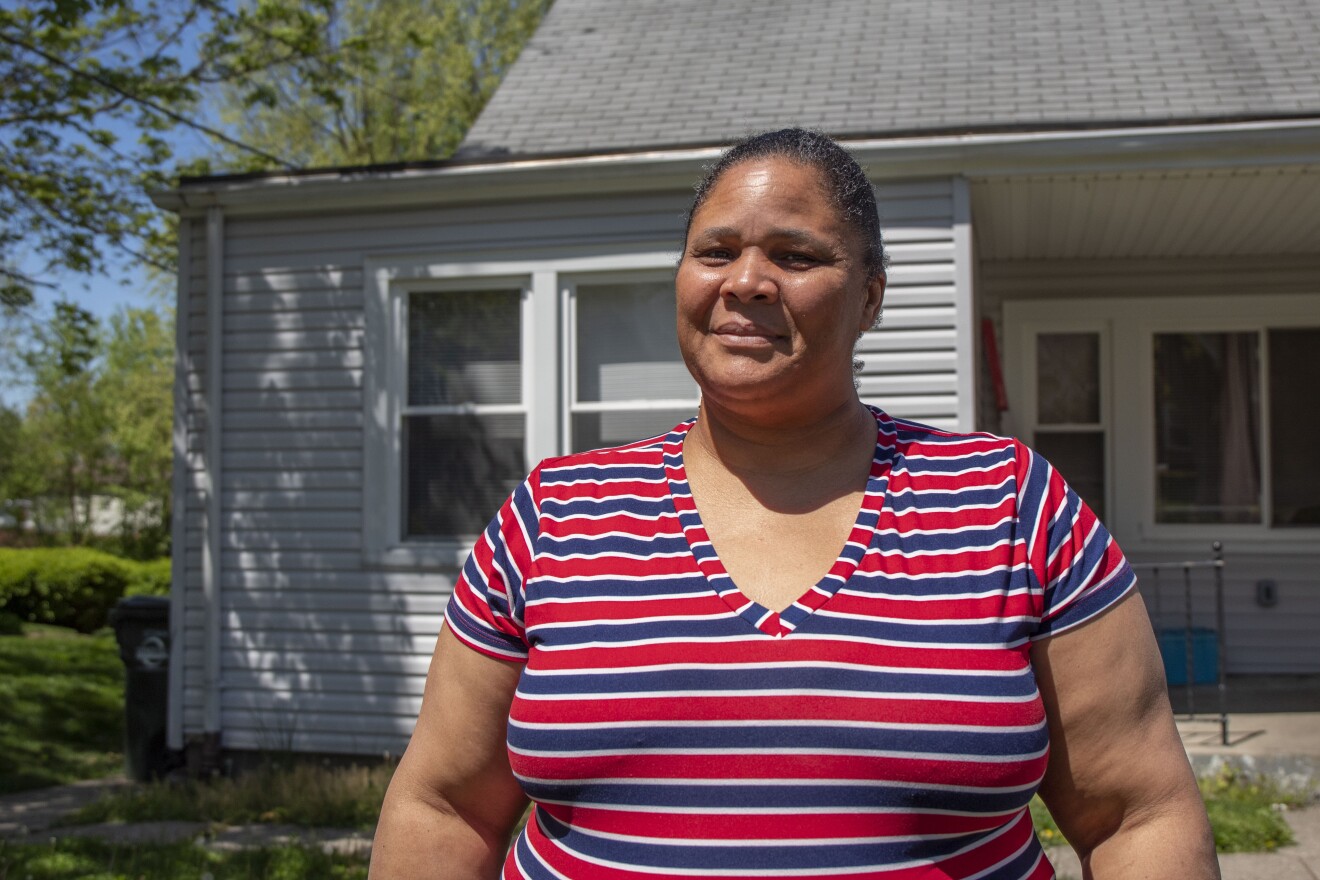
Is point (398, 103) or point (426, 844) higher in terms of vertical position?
point (398, 103)

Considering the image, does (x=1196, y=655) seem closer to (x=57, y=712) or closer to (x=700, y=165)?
(x=700, y=165)

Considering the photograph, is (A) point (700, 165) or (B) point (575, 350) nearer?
A: (A) point (700, 165)

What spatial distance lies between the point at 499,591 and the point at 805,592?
1.46 feet

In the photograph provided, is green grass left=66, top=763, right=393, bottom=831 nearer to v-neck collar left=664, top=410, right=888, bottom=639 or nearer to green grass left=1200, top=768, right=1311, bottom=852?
green grass left=1200, top=768, right=1311, bottom=852

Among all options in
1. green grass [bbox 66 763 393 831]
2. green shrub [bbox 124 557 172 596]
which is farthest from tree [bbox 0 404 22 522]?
green grass [bbox 66 763 393 831]

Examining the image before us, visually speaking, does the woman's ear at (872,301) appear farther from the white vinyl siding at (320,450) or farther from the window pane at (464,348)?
the window pane at (464,348)

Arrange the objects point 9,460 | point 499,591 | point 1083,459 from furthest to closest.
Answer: point 9,460 → point 1083,459 → point 499,591

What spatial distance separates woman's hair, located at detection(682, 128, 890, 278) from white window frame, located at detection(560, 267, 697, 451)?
17.0 ft

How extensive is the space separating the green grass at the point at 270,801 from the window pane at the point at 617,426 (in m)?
2.19

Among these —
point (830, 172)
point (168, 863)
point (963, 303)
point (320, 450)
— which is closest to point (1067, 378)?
point (963, 303)

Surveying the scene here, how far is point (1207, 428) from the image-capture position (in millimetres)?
→ 8422

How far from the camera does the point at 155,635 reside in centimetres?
786

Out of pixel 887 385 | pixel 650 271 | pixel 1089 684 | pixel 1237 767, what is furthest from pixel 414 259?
pixel 1089 684

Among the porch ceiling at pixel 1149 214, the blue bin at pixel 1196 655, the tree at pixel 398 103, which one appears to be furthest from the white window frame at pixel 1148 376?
the tree at pixel 398 103
